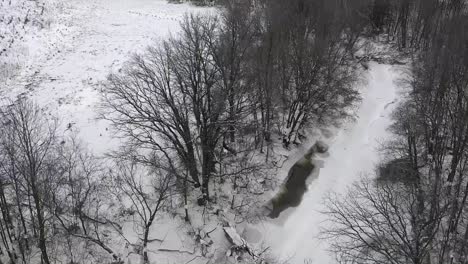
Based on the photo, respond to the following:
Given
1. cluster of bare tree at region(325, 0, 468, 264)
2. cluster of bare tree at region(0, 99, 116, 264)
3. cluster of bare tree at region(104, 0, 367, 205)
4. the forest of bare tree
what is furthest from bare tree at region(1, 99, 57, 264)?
cluster of bare tree at region(325, 0, 468, 264)

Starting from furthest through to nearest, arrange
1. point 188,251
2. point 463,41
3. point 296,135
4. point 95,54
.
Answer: point 95,54
point 296,135
point 463,41
point 188,251

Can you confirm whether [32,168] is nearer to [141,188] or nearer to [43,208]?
[43,208]

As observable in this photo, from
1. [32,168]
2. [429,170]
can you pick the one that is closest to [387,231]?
[429,170]

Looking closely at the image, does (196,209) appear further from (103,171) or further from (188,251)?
(103,171)

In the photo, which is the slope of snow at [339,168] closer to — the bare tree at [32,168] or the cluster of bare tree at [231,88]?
the cluster of bare tree at [231,88]

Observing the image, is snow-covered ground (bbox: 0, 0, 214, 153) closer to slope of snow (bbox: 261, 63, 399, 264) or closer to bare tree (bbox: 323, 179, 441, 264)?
slope of snow (bbox: 261, 63, 399, 264)

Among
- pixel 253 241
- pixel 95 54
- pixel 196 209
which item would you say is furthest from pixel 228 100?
pixel 95 54
